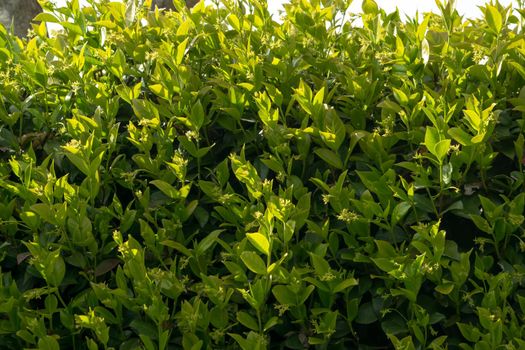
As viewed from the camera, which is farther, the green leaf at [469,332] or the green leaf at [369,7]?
the green leaf at [369,7]

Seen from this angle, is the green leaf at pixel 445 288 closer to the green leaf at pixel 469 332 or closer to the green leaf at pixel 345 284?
the green leaf at pixel 469 332

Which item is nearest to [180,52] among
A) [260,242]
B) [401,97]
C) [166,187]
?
[166,187]

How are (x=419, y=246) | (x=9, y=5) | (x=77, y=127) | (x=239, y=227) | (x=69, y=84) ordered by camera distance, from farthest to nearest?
(x=9, y=5) → (x=69, y=84) → (x=77, y=127) → (x=239, y=227) → (x=419, y=246)

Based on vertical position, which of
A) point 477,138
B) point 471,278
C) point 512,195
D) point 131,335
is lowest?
point 131,335

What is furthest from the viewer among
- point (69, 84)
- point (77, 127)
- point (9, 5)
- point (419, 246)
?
point (9, 5)

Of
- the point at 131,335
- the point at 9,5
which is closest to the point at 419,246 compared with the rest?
the point at 131,335

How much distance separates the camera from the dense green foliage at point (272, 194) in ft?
11.1

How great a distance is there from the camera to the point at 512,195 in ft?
11.8

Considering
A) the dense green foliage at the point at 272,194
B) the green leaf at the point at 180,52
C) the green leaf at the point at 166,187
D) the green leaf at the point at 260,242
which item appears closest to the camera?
the green leaf at the point at 260,242

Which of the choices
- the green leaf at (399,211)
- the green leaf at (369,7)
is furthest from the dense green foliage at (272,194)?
the green leaf at (369,7)

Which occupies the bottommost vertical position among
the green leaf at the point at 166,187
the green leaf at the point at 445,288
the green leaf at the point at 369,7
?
the green leaf at the point at 445,288

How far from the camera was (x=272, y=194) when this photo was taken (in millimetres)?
3479

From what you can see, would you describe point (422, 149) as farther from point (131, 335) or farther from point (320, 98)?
point (131, 335)

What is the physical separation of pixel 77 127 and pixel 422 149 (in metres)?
1.44
